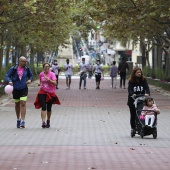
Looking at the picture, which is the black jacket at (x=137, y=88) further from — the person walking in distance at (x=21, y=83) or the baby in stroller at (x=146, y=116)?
the person walking in distance at (x=21, y=83)

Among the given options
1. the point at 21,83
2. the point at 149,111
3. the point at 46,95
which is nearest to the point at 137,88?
the point at 149,111

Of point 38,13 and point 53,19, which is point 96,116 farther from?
point 53,19

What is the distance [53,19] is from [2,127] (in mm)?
16884

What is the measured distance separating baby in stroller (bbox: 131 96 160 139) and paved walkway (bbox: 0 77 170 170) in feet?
0.59

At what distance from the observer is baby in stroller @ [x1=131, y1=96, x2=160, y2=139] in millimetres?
14984

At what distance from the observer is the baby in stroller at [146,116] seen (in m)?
15.0

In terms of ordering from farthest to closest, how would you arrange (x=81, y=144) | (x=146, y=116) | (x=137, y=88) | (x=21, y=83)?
(x=21, y=83) < (x=137, y=88) < (x=146, y=116) < (x=81, y=144)

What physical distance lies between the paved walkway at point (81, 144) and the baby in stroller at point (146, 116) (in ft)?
0.59

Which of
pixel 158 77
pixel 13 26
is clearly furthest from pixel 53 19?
pixel 158 77

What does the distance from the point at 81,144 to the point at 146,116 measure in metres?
1.79

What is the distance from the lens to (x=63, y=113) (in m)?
22.7

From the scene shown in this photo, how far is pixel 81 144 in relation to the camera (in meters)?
14.0

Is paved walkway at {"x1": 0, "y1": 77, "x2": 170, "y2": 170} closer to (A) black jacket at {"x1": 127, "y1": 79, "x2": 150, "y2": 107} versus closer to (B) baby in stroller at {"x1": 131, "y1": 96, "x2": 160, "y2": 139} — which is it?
(B) baby in stroller at {"x1": 131, "y1": 96, "x2": 160, "y2": 139}

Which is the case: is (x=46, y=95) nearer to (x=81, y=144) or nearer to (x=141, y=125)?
(x=141, y=125)
